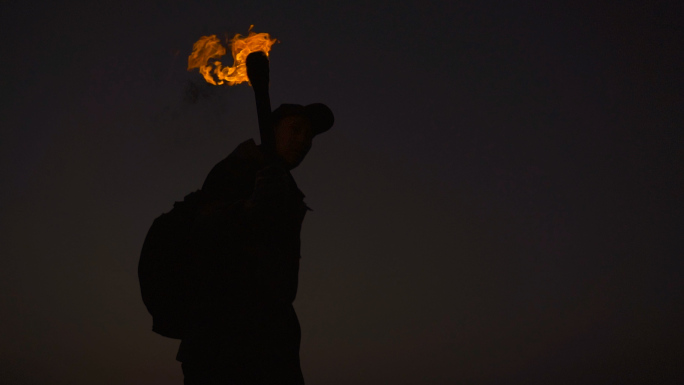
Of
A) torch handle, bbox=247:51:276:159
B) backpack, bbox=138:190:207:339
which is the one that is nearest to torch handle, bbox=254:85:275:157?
torch handle, bbox=247:51:276:159

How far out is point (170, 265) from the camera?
12.6ft

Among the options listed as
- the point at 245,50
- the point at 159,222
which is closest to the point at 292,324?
the point at 159,222

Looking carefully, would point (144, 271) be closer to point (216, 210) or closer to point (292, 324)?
point (216, 210)

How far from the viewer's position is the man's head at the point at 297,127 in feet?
13.5

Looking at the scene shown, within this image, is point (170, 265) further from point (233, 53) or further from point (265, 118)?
point (233, 53)

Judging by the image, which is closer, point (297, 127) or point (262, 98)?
point (262, 98)

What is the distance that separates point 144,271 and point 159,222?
1.21 ft

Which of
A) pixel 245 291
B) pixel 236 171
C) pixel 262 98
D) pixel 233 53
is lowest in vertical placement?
pixel 245 291

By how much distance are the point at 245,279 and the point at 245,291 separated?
0.09 m

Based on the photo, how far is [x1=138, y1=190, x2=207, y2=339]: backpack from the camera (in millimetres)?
3807

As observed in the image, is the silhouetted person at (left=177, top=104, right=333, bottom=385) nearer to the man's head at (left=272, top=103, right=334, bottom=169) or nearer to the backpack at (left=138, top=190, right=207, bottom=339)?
the backpack at (left=138, top=190, right=207, bottom=339)

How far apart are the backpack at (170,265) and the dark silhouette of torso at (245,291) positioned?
87 millimetres

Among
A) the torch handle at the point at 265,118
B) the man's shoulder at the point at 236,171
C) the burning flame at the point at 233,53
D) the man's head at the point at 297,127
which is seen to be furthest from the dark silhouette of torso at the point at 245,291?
the burning flame at the point at 233,53

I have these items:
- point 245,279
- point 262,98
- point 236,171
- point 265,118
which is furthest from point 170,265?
point 262,98
